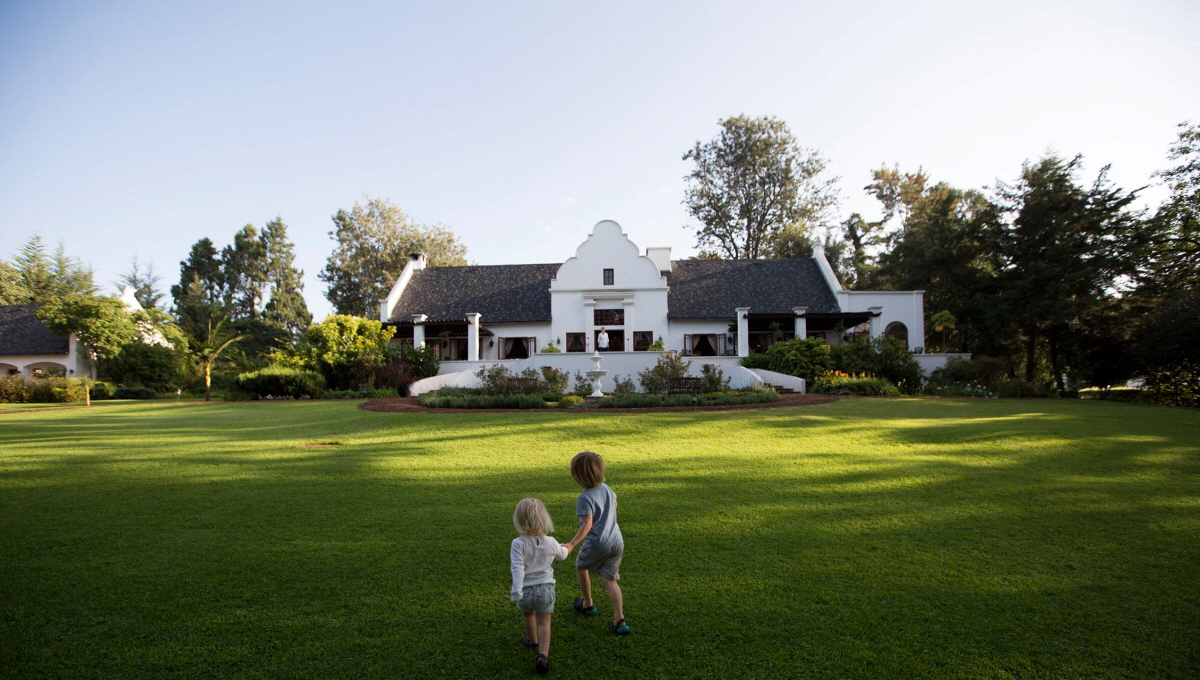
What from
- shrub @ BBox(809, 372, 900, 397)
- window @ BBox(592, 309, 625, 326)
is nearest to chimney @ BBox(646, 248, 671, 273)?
window @ BBox(592, 309, 625, 326)

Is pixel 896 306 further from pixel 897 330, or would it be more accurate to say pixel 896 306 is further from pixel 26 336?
pixel 26 336

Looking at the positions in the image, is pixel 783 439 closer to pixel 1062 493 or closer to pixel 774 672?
pixel 1062 493

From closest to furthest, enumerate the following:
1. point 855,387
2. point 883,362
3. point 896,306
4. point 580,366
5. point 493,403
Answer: point 493,403 < point 855,387 < point 883,362 < point 580,366 < point 896,306

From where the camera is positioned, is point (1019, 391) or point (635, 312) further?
point (635, 312)

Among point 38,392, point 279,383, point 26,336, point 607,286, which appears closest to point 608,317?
point 607,286

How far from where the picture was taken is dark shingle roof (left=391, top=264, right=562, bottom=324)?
2908 cm

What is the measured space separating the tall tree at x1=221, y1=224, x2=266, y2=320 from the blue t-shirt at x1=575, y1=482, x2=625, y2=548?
55738mm

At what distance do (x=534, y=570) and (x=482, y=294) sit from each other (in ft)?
92.6

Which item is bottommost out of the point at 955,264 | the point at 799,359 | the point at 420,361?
the point at 799,359

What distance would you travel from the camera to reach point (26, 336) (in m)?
30.8

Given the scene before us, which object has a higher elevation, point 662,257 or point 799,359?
point 662,257

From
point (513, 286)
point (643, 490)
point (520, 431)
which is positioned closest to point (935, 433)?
point (643, 490)

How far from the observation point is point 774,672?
3.00 m

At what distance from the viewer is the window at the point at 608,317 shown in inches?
1091
